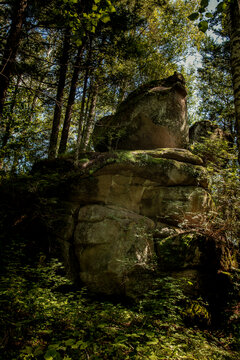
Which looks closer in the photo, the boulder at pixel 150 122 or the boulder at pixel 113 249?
the boulder at pixel 113 249

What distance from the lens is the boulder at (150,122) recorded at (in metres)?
8.97

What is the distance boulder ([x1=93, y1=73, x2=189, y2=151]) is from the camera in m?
8.97

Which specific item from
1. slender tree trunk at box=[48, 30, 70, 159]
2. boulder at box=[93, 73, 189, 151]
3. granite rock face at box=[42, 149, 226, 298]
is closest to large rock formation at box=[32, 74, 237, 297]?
granite rock face at box=[42, 149, 226, 298]

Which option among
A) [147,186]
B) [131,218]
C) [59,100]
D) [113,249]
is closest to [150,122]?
[147,186]

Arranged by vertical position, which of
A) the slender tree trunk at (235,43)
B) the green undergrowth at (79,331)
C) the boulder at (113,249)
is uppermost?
the slender tree trunk at (235,43)

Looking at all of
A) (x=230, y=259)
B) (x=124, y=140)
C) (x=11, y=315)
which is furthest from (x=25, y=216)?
(x=230, y=259)

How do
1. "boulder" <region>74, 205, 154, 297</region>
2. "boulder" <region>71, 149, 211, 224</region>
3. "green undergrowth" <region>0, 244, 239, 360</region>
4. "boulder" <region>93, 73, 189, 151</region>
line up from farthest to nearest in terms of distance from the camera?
"boulder" <region>93, 73, 189, 151</region>
"boulder" <region>71, 149, 211, 224</region>
"boulder" <region>74, 205, 154, 297</region>
"green undergrowth" <region>0, 244, 239, 360</region>

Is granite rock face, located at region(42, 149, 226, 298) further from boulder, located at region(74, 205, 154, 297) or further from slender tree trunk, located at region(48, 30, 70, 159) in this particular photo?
slender tree trunk, located at region(48, 30, 70, 159)

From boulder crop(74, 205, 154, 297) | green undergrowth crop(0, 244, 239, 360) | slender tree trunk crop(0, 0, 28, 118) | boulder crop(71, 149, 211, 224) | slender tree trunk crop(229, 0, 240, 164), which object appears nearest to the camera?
green undergrowth crop(0, 244, 239, 360)

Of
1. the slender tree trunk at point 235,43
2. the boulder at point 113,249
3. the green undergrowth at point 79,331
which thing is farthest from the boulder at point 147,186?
the slender tree trunk at point 235,43

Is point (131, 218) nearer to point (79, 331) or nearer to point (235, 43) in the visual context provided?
point (79, 331)

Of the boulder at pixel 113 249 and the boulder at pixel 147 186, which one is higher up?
the boulder at pixel 147 186

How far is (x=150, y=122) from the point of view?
8.96m

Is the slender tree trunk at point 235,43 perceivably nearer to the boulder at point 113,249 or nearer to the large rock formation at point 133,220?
the large rock formation at point 133,220
